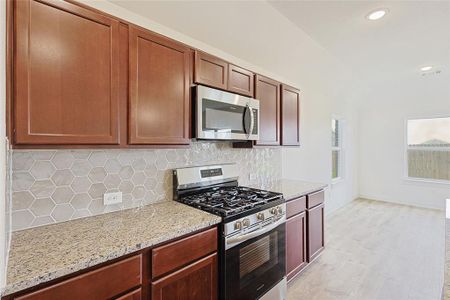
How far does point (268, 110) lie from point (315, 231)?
1503mm

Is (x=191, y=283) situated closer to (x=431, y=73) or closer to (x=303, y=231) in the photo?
(x=303, y=231)

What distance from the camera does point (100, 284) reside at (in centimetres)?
108

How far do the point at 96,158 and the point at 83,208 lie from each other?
0.34 meters

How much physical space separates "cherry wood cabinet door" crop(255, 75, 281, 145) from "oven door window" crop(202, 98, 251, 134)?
12.9 inches

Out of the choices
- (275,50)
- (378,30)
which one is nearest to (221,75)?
(275,50)

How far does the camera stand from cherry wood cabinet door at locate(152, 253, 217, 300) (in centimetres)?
131

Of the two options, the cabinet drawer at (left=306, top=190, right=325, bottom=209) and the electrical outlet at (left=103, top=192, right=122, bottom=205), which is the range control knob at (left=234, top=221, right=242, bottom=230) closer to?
the electrical outlet at (left=103, top=192, right=122, bottom=205)

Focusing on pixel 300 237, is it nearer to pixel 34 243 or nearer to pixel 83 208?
pixel 83 208

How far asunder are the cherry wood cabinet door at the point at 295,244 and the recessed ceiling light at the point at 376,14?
2.10 metres

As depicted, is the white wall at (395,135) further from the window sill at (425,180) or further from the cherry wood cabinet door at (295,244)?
the cherry wood cabinet door at (295,244)

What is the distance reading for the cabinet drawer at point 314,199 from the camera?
2609mm

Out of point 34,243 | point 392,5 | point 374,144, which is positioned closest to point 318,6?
point 392,5

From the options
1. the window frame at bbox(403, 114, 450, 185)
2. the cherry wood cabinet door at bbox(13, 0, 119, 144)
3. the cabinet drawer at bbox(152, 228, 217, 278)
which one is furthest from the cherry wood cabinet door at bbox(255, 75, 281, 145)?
the window frame at bbox(403, 114, 450, 185)

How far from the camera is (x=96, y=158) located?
5.41 ft
